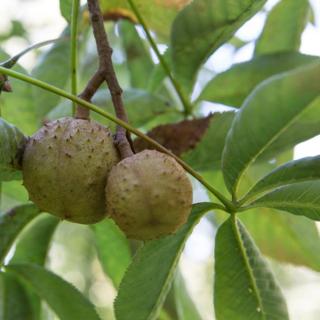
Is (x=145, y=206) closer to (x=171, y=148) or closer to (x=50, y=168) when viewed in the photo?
(x=50, y=168)

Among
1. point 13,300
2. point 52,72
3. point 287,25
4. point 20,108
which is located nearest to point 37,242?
point 13,300

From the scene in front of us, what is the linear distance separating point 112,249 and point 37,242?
0.18 metres

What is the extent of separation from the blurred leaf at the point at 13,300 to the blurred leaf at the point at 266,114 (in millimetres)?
524

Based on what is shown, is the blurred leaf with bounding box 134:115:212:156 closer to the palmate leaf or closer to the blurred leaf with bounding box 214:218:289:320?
the palmate leaf

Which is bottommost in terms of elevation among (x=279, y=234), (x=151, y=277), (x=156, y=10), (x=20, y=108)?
(x=151, y=277)

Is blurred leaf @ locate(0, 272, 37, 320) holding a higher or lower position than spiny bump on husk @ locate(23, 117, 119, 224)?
lower

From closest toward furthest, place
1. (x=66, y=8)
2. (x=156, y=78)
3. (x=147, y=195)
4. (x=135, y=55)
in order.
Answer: (x=147, y=195), (x=66, y=8), (x=156, y=78), (x=135, y=55)

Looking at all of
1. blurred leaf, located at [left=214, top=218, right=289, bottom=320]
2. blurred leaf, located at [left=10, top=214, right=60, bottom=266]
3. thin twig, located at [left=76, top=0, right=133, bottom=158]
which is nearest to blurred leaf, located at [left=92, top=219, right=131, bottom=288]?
blurred leaf, located at [left=10, top=214, right=60, bottom=266]

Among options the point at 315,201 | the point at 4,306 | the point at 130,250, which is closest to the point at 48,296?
the point at 4,306

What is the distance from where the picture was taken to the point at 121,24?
81.1 inches

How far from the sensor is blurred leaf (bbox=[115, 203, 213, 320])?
52.9 inches

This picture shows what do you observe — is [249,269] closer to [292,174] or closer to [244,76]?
[292,174]

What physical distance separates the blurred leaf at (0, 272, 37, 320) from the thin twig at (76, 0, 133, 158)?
1.49 feet

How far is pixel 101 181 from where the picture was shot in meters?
1.21
